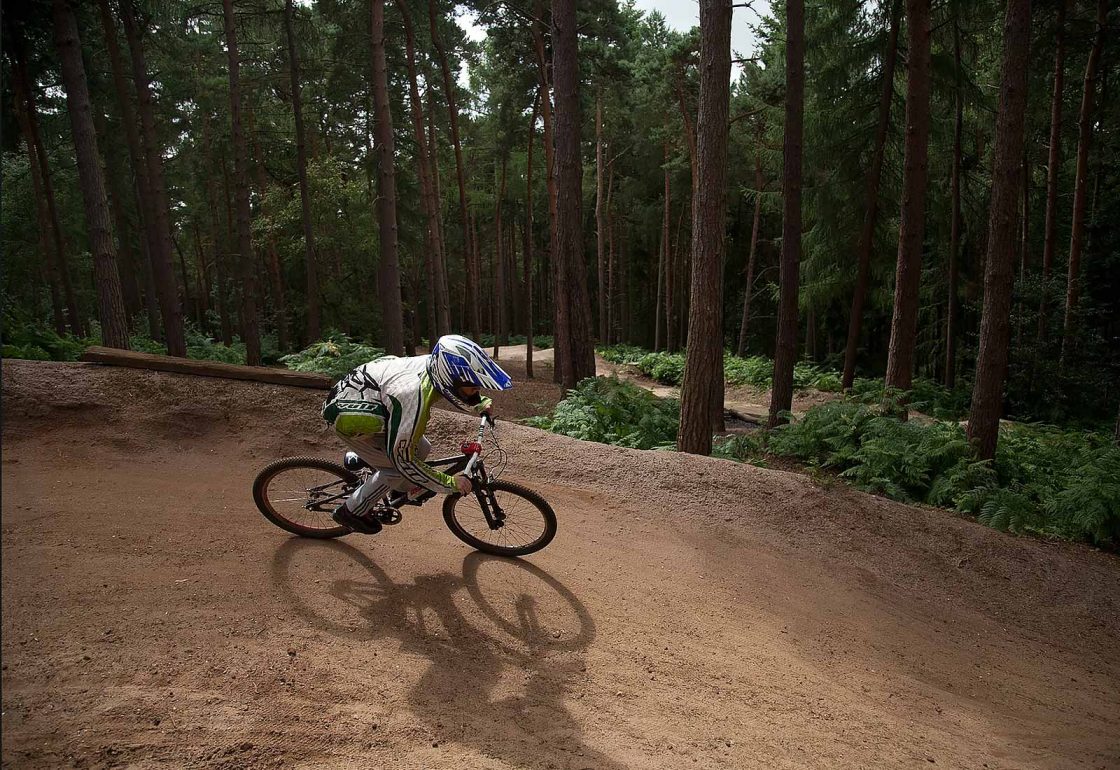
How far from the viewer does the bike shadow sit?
4.02 metres

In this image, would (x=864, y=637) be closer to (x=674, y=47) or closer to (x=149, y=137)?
(x=149, y=137)

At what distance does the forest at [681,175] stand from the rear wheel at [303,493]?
5.55 metres

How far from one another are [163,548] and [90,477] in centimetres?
209

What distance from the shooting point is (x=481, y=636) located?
194 inches

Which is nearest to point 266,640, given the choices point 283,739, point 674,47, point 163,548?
point 283,739

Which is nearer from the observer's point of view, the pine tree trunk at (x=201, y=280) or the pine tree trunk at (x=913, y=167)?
the pine tree trunk at (x=913, y=167)

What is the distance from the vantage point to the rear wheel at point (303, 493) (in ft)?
19.5

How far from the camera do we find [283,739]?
11.9 feet

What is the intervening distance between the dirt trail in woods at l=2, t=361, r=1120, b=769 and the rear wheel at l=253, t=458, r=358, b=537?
0.18 metres

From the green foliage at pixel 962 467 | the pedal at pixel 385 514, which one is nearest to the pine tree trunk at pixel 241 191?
the green foliage at pixel 962 467

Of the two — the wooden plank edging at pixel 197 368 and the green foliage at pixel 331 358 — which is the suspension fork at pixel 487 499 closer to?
the wooden plank edging at pixel 197 368

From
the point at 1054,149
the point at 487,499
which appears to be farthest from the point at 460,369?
the point at 1054,149

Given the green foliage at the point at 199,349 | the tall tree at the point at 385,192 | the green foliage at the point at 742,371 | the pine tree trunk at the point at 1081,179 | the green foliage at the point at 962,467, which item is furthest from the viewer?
the green foliage at the point at 742,371

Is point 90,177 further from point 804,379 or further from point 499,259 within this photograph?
point 499,259
